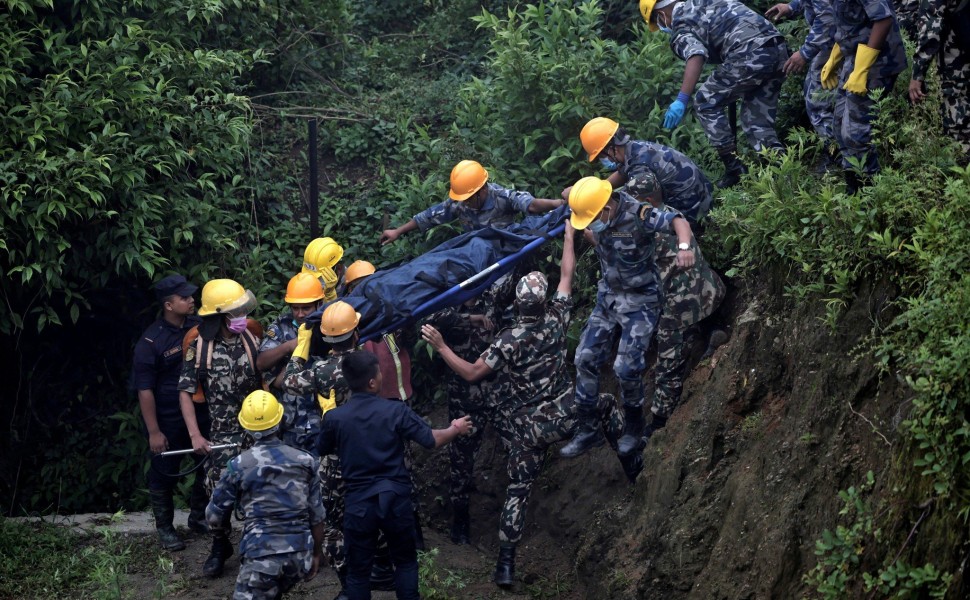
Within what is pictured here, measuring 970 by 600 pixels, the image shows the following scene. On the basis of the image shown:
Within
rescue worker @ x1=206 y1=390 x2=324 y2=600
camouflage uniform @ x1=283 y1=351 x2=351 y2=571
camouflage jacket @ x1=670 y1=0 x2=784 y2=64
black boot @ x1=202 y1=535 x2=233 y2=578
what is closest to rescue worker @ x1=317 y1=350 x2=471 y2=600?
rescue worker @ x1=206 y1=390 x2=324 y2=600

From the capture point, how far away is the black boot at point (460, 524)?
322 inches

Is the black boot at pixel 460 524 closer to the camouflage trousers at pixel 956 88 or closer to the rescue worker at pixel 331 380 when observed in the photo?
the rescue worker at pixel 331 380

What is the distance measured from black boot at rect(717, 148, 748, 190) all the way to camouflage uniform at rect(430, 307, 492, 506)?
2300 mm

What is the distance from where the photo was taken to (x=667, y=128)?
7.93 m

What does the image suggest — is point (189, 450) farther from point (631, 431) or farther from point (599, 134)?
point (599, 134)

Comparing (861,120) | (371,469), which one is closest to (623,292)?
(861,120)

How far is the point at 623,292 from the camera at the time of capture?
7.25 meters

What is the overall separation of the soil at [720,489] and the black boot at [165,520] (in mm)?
126

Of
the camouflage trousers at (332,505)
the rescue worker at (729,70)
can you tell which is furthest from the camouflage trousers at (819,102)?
A: the camouflage trousers at (332,505)

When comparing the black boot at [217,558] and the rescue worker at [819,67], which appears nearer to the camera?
the rescue worker at [819,67]

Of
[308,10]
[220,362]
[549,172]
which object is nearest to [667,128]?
[549,172]

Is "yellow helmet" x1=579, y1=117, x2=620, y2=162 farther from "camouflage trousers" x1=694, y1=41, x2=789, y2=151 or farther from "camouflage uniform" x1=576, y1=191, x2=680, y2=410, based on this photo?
"camouflage trousers" x1=694, y1=41, x2=789, y2=151

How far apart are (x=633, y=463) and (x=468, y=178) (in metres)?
2.65

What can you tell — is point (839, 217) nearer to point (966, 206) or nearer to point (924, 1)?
point (966, 206)
